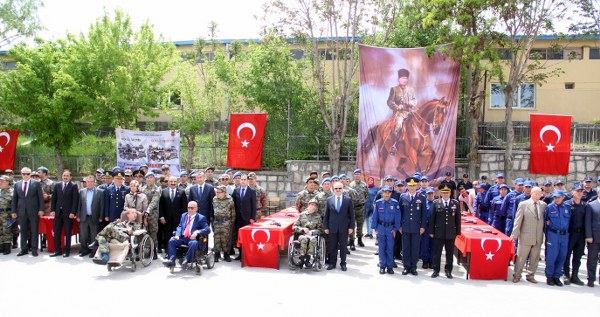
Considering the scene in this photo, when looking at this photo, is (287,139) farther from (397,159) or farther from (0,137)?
(0,137)

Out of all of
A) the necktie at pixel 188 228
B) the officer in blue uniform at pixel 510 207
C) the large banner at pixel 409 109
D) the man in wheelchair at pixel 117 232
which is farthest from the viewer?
the large banner at pixel 409 109

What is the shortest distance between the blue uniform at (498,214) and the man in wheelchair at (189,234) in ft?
20.9

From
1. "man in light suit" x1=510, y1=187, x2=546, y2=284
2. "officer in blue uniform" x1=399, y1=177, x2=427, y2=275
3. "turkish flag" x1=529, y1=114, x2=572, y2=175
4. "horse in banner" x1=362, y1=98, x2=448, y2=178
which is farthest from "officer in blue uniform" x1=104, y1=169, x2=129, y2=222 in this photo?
"turkish flag" x1=529, y1=114, x2=572, y2=175

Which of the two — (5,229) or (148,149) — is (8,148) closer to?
(148,149)

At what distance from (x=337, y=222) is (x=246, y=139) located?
26.6 ft

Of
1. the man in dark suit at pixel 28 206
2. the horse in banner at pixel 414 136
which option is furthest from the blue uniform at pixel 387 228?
the man in dark suit at pixel 28 206

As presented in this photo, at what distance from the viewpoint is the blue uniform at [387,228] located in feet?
29.9

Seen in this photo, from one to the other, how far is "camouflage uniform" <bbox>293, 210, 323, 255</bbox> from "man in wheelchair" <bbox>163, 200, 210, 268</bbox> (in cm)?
168

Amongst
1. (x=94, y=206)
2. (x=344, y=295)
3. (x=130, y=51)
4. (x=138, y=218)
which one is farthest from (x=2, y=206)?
(x=130, y=51)

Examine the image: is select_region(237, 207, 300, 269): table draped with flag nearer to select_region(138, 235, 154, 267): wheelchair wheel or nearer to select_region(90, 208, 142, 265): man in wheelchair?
select_region(138, 235, 154, 267): wheelchair wheel

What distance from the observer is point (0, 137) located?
65.1 ft

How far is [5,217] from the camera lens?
10391 mm

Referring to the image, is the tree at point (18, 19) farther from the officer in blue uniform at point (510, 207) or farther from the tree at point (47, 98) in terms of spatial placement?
the officer in blue uniform at point (510, 207)

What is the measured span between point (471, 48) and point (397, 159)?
12.8ft
